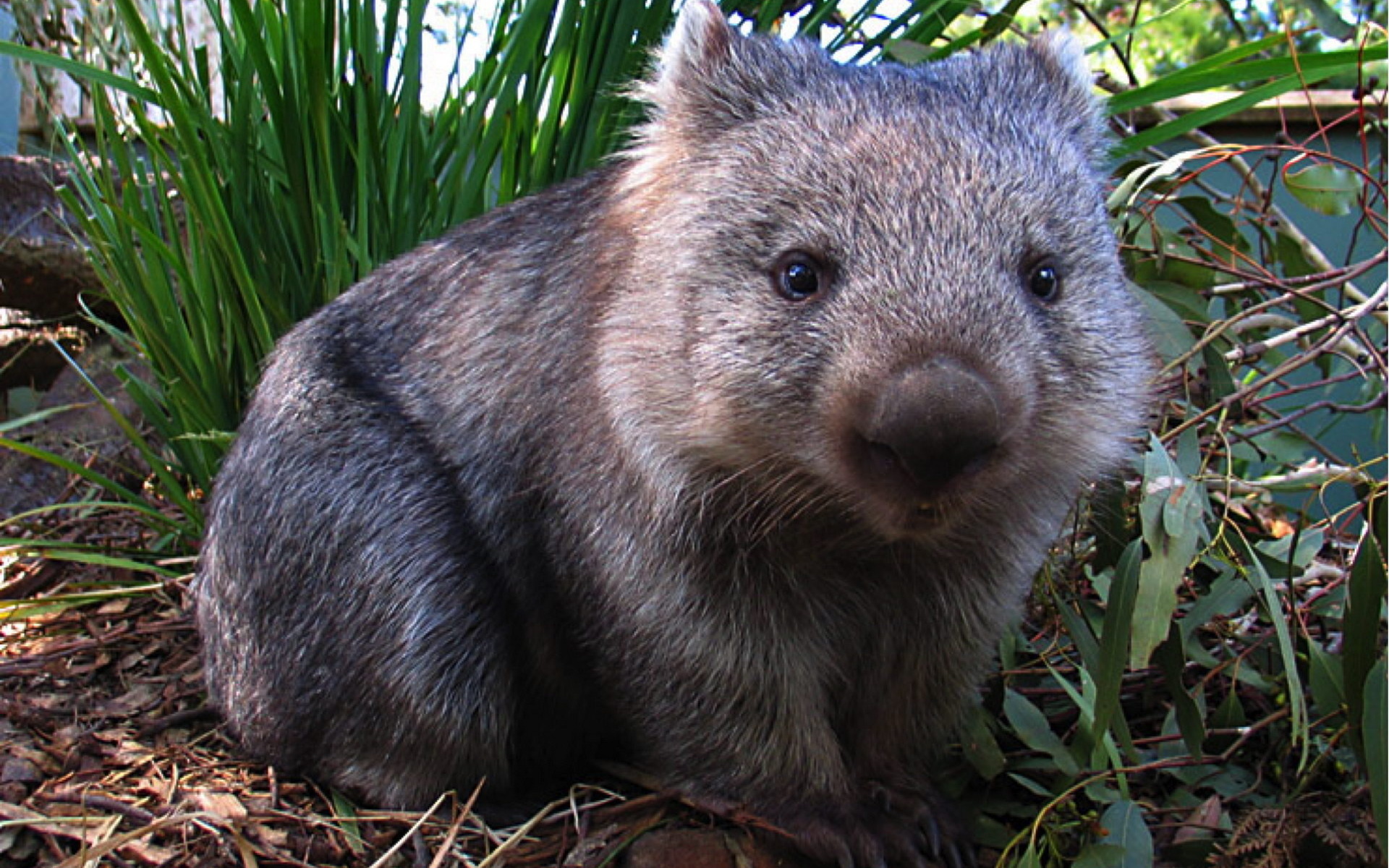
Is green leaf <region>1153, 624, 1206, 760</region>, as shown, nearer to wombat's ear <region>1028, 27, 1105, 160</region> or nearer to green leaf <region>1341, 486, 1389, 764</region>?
green leaf <region>1341, 486, 1389, 764</region>

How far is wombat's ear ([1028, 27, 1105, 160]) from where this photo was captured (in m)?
2.72

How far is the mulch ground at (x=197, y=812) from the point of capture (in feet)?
8.44

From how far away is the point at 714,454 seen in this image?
7.82 ft

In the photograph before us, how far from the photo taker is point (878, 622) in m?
2.67

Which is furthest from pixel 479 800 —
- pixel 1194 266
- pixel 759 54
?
pixel 1194 266

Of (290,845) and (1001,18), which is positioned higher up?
(1001,18)

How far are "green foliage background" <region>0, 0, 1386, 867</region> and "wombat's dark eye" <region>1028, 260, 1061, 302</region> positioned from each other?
0.58 m

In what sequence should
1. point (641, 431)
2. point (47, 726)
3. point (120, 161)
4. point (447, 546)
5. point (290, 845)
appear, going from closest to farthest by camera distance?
point (641, 431) < point (290, 845) < point (447, 546) < point (47, 726) < point (120, 161)

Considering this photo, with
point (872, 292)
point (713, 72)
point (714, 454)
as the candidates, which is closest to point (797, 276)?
point (872, 292)

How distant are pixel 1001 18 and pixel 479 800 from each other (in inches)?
109

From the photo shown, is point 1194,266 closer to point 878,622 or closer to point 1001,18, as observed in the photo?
point 1001,18

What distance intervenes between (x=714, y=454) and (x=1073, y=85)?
1.22m

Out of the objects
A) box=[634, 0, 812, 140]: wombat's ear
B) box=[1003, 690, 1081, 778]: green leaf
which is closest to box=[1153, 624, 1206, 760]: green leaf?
box=[1003, 690, 1081, 778]: green leaf

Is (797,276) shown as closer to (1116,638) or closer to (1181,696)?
(1116,638)
